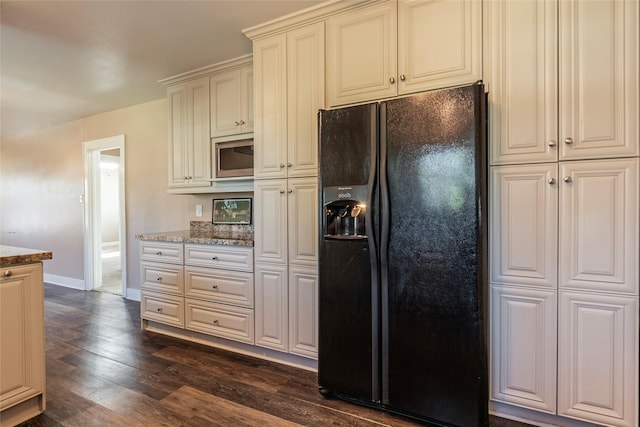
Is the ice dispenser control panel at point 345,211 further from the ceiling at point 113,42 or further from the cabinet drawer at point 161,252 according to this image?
the cabinet drawer at point 161,252

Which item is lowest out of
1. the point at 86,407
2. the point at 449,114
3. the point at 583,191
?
the point at 86,407

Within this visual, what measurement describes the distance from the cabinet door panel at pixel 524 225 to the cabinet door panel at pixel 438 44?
581 millimetres

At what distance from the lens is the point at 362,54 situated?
2084 millimetres

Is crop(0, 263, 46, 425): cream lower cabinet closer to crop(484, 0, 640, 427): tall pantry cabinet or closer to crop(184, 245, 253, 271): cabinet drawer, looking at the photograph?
crop(184, 245, 253, 271): cabinet drawer

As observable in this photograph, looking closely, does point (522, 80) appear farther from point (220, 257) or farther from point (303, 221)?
point (220, 257)

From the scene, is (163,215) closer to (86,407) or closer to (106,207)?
(86,407)

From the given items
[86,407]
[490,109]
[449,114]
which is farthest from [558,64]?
[86,407]

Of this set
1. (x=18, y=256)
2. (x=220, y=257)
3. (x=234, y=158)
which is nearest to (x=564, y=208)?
(x=220, y=257)

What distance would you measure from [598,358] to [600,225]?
2.08 feet

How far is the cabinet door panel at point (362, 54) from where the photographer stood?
2004 mm

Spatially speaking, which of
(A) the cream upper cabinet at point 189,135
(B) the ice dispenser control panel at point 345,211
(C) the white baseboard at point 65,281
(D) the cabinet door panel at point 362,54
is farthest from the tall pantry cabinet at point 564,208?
(C) the white baseboard at point 65,281

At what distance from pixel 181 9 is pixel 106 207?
9.21 m

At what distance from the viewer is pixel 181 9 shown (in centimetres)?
214

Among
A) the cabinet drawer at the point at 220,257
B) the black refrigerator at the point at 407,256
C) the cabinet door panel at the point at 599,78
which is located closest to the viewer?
the cabinet door panel at the point at 599,78
